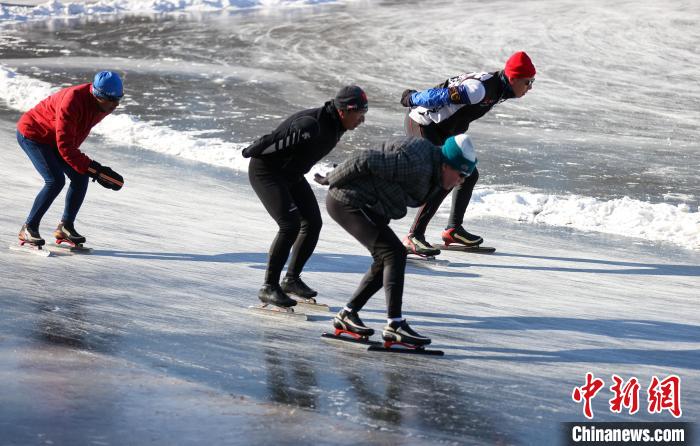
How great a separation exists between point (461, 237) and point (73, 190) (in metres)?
3.05

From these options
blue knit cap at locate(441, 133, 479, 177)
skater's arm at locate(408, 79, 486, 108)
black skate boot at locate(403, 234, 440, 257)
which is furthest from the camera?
black skate boot at locate(403, 234, 440, 257)

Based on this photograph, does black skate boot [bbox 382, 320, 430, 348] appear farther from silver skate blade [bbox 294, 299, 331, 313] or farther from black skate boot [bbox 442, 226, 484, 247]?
black skate boot [bbox 442, 226, 484, 247]

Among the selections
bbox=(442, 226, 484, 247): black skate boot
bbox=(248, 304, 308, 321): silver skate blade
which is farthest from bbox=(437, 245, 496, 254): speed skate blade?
bbox=(248, 304, 308, 321): silver skate blade

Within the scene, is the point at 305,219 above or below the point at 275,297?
above

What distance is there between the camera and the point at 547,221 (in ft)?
32.1

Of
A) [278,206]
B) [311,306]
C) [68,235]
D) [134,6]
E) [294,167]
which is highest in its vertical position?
[134,6]

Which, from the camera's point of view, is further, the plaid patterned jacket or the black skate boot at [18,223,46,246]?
the black skate boot at [18,223,46,246]

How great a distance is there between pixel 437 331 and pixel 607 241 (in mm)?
3589

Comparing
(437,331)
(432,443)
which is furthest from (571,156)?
(432,443)

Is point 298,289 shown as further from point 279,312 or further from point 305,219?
point 305,219

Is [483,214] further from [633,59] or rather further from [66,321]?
[633,59]

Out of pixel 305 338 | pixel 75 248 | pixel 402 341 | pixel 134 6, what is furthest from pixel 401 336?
pixel 134 6

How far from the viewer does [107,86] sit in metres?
7.03

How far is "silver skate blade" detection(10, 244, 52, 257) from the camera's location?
7.39 m
